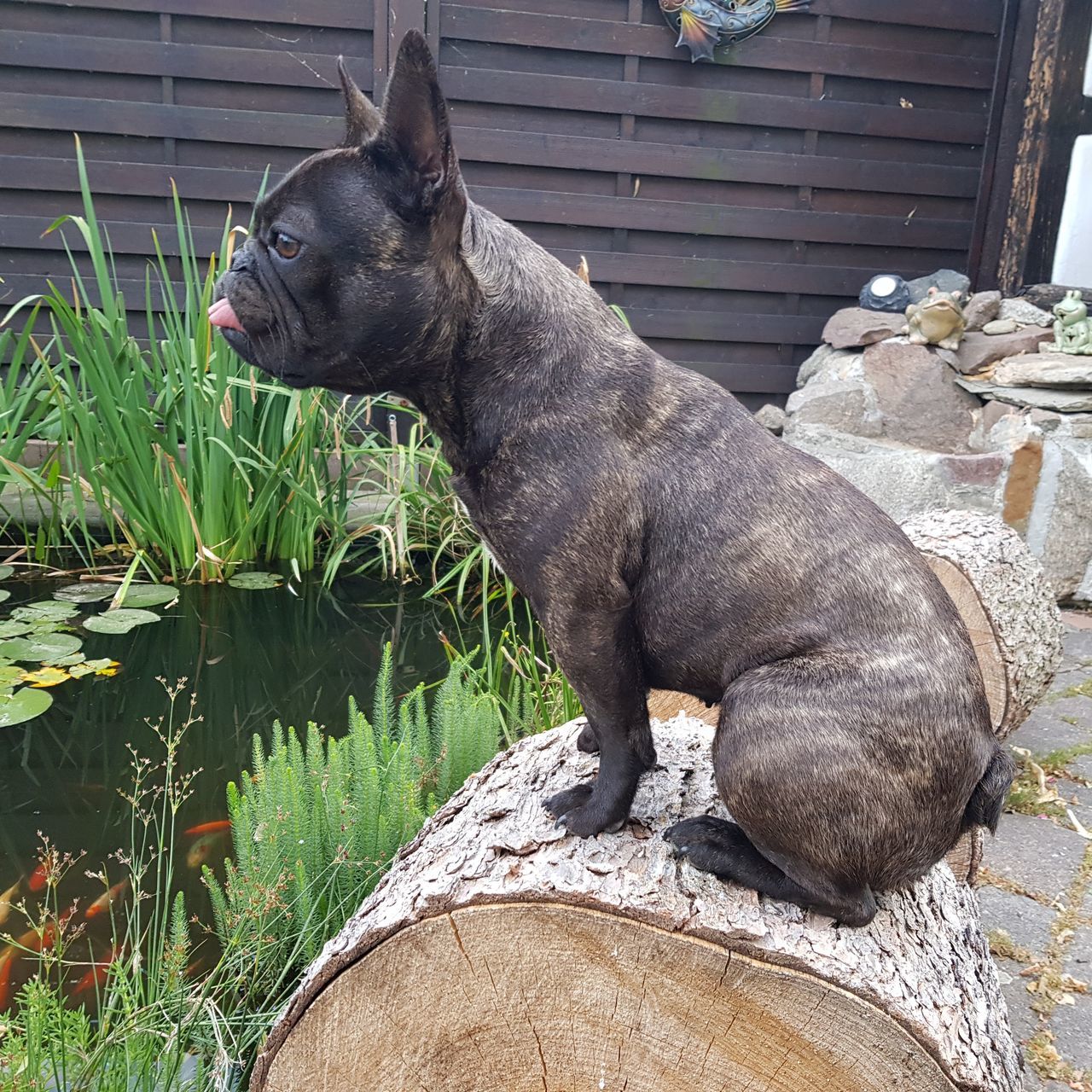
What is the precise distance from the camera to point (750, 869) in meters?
1.70

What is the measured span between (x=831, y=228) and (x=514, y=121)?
222 centimetres

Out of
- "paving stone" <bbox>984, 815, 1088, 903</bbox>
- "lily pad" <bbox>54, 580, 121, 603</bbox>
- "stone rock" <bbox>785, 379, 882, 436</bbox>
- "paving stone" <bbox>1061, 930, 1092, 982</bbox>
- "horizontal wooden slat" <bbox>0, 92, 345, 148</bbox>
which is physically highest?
"horizontal wooden slat" <bbox>0, 92, 345, 148</bbox>

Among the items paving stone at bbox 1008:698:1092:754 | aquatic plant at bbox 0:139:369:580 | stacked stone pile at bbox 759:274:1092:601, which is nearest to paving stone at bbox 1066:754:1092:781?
paving stone at bbox 1008:698:1092:754

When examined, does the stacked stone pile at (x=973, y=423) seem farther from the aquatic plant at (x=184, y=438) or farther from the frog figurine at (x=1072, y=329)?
the aquatic plant at (x=184, y=438)

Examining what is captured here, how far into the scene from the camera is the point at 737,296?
6.77m

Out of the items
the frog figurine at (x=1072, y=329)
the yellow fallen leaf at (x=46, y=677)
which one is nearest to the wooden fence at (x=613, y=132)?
the frog figurine at (x=1072, y=329)

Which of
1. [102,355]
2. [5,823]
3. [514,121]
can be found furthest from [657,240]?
[5,823]

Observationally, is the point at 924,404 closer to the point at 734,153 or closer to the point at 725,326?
the point at 725,326

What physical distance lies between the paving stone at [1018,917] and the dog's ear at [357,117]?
254 centimetres

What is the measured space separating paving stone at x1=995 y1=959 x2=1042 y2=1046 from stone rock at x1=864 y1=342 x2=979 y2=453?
3.67 meters

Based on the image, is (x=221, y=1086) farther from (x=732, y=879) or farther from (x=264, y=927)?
(x=732, y=879)

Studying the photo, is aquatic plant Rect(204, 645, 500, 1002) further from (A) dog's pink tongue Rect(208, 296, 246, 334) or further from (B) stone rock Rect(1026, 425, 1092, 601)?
(B) stone rock Rect(1026, 425, 1092, 601)

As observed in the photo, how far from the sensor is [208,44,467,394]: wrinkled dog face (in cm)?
169

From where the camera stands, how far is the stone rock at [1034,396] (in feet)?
17.6
